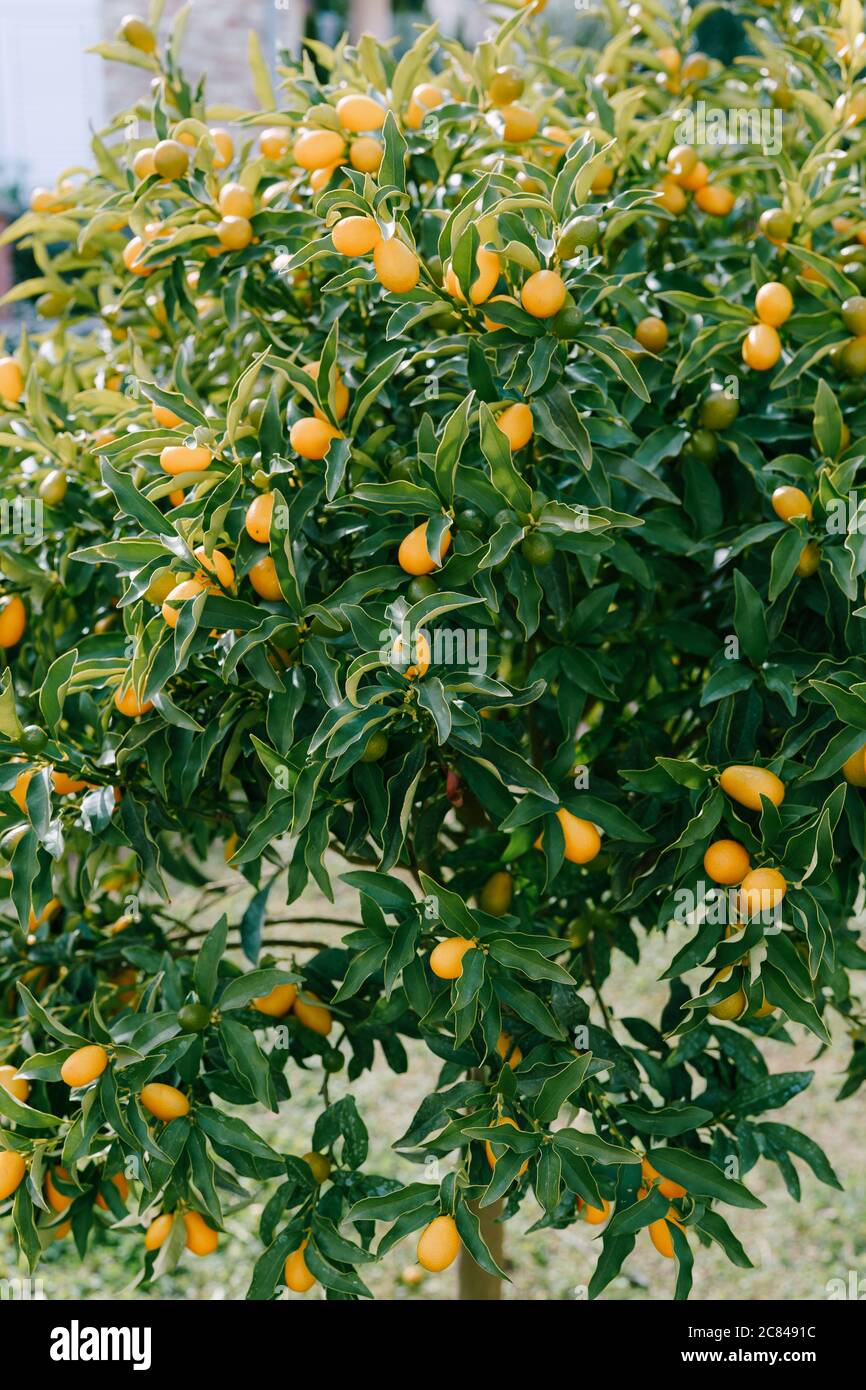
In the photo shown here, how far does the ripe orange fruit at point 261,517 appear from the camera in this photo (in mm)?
1052

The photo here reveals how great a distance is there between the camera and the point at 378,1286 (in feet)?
8.35

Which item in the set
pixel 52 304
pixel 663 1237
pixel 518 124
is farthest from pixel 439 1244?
pixel 52 304

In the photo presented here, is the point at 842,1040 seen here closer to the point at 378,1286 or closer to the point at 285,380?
the point at 378,1286

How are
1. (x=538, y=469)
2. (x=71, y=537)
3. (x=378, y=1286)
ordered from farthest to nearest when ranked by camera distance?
(x=378, y=1286), (x=71, y=537), (x=538, y=469)

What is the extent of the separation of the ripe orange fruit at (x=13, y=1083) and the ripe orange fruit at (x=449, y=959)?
450mm

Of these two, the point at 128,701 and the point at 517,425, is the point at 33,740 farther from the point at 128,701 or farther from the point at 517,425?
the point at 517,425

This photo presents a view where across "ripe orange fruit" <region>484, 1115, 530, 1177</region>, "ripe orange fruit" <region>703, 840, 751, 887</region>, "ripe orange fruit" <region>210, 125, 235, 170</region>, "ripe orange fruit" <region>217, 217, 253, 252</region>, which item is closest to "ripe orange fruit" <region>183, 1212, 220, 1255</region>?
"ripe orange fruit" <region>484, 1115, 530, 1177</region>

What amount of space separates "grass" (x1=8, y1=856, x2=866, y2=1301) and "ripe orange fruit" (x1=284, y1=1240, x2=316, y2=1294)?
1.01 metres

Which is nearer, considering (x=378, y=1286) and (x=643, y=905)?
(x=643, y=905)

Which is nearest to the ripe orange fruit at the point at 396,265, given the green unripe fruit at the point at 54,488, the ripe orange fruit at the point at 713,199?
the green unripe fruit at the point at 54,488

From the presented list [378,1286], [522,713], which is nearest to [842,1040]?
[378,1286]

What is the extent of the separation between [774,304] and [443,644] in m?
0.52

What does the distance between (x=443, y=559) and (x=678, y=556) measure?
15.6 inches

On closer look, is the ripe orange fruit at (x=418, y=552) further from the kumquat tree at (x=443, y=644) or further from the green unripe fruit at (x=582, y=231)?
the green unripe fruit at (x=582, y=231)
